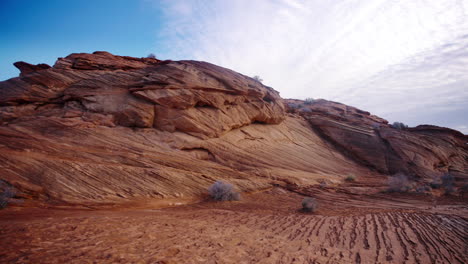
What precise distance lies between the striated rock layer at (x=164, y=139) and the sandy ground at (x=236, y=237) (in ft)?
6.90

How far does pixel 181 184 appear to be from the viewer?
10.9 m

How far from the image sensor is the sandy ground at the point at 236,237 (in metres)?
4.00

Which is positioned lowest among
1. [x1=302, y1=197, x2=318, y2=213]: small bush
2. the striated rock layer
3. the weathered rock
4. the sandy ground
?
the sandy ground

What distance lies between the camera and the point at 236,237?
18.4ft

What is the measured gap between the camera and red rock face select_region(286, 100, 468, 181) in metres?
20.4

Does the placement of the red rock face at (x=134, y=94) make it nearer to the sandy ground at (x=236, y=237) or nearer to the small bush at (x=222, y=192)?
the small bush at (x=222, y=192)

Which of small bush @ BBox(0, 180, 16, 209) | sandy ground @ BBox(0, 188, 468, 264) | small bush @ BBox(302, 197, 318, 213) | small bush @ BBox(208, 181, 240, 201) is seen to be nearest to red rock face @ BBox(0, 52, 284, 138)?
small bush @ BBox(208, 181, 240, 201)

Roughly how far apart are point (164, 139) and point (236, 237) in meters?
9.39

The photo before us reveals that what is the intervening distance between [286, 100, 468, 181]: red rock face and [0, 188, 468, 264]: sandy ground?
45.5ft

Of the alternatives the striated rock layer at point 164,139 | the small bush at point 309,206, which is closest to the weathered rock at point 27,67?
the striated rock layer at point 164,139

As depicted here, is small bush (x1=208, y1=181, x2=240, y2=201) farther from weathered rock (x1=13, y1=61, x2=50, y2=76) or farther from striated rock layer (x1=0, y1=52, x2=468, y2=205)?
weathered rock (x1=13, y1=61, x2=50, y2=76)

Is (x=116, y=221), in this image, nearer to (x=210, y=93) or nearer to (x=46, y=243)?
(x=46, y=243)

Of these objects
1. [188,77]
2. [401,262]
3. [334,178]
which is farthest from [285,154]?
[401,262]

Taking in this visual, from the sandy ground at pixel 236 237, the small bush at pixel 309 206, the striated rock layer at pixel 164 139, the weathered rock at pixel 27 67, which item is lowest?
the sandy ground at pixel 236 237
